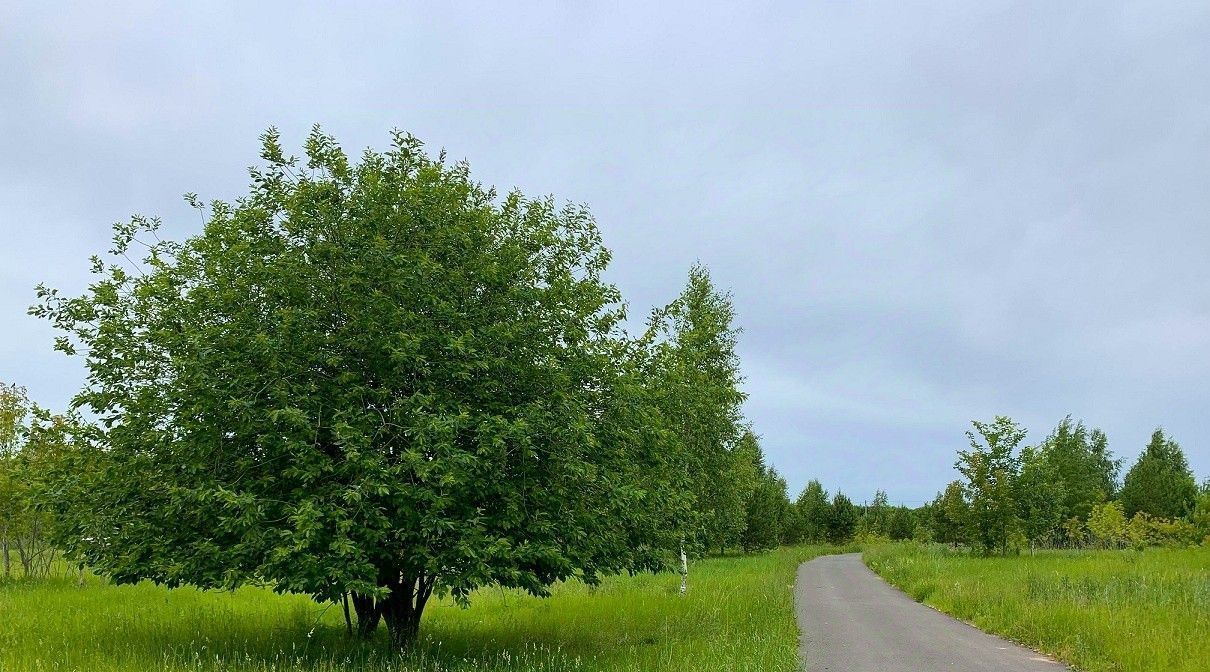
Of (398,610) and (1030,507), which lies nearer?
(398,610)

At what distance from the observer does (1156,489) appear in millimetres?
60344

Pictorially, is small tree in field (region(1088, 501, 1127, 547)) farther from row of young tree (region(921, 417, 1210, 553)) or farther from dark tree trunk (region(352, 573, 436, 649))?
dark tree trunk (region(352, 573, 436, 649))

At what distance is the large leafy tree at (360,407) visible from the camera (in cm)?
982

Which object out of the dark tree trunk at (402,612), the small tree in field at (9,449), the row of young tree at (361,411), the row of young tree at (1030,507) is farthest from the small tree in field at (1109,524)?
the small tree in field at (9,449)

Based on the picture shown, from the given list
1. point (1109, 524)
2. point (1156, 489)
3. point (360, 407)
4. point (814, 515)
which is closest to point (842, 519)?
point (814, 515)

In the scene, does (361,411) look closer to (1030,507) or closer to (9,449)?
(9,449)

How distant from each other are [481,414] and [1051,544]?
6333 cm

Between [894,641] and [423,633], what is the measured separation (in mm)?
9038

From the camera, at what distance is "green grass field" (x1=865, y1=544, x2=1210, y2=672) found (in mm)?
11750

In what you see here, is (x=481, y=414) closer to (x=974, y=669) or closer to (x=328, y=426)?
(x=328, y=426)

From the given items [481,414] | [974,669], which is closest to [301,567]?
[481,414]

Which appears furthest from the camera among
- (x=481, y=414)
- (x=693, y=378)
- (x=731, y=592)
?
(x=731, y=592)

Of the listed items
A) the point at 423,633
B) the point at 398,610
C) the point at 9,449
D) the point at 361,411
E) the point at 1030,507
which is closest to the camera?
the point at 361,411

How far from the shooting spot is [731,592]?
21.5m
